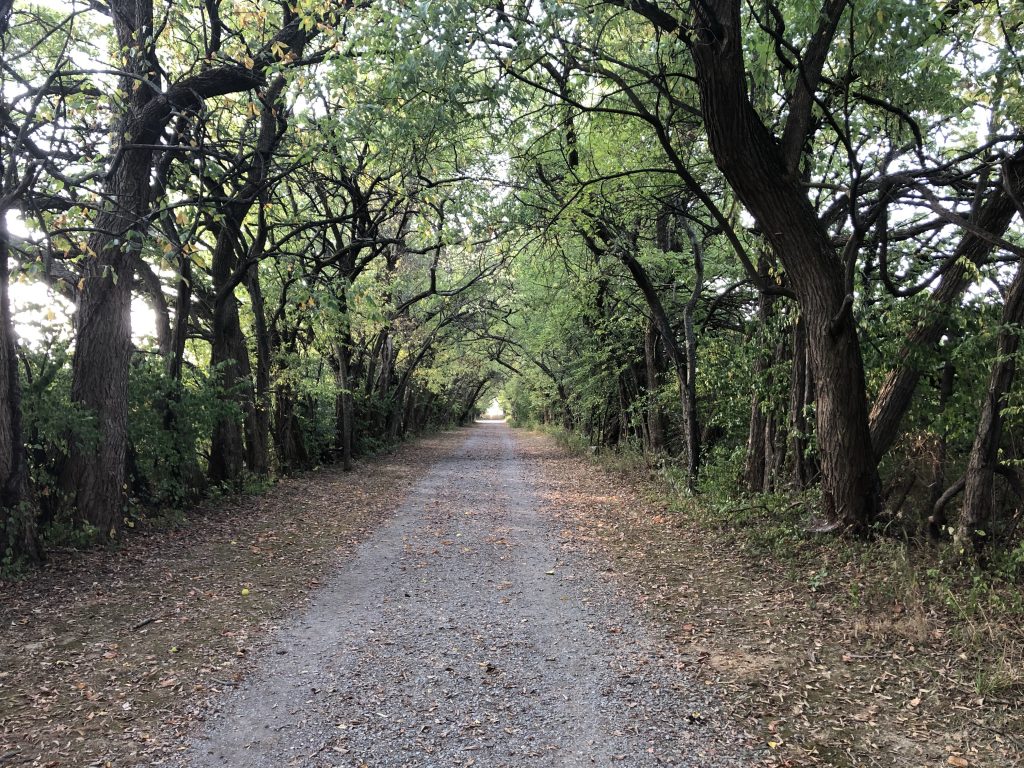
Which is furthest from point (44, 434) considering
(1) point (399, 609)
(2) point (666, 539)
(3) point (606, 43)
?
(3) point (606, 43)

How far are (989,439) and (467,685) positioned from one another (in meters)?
4.97

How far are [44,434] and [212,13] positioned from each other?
18.2 ft

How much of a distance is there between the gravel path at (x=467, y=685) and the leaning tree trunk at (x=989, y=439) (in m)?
3.16

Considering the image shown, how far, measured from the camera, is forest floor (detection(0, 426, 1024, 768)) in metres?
3.48

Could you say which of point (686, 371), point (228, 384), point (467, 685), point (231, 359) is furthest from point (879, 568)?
point (228, 384)

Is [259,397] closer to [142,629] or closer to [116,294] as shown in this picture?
[116,294]

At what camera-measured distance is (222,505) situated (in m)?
10.6

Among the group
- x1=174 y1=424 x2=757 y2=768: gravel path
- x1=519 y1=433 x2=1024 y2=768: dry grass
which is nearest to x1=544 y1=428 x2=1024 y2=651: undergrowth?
x1=519 y1=433 x2=1024 y2=768: dry grass

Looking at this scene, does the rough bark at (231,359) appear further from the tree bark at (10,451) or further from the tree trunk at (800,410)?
the tree trunk at (800,410)

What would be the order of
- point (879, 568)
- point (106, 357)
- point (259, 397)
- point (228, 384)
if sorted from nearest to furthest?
1. point (879, 568)
2. point (106, 357)
3. point (228, 384)
4. point (259, 397)

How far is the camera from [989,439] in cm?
560

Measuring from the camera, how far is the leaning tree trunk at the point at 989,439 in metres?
5.46

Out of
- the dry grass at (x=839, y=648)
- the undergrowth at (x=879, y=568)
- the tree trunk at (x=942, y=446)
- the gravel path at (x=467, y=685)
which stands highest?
the tree trunk at (x=942, y=446)

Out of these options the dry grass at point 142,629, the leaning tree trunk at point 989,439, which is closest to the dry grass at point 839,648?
the leaning tree trunk at point 989,439
